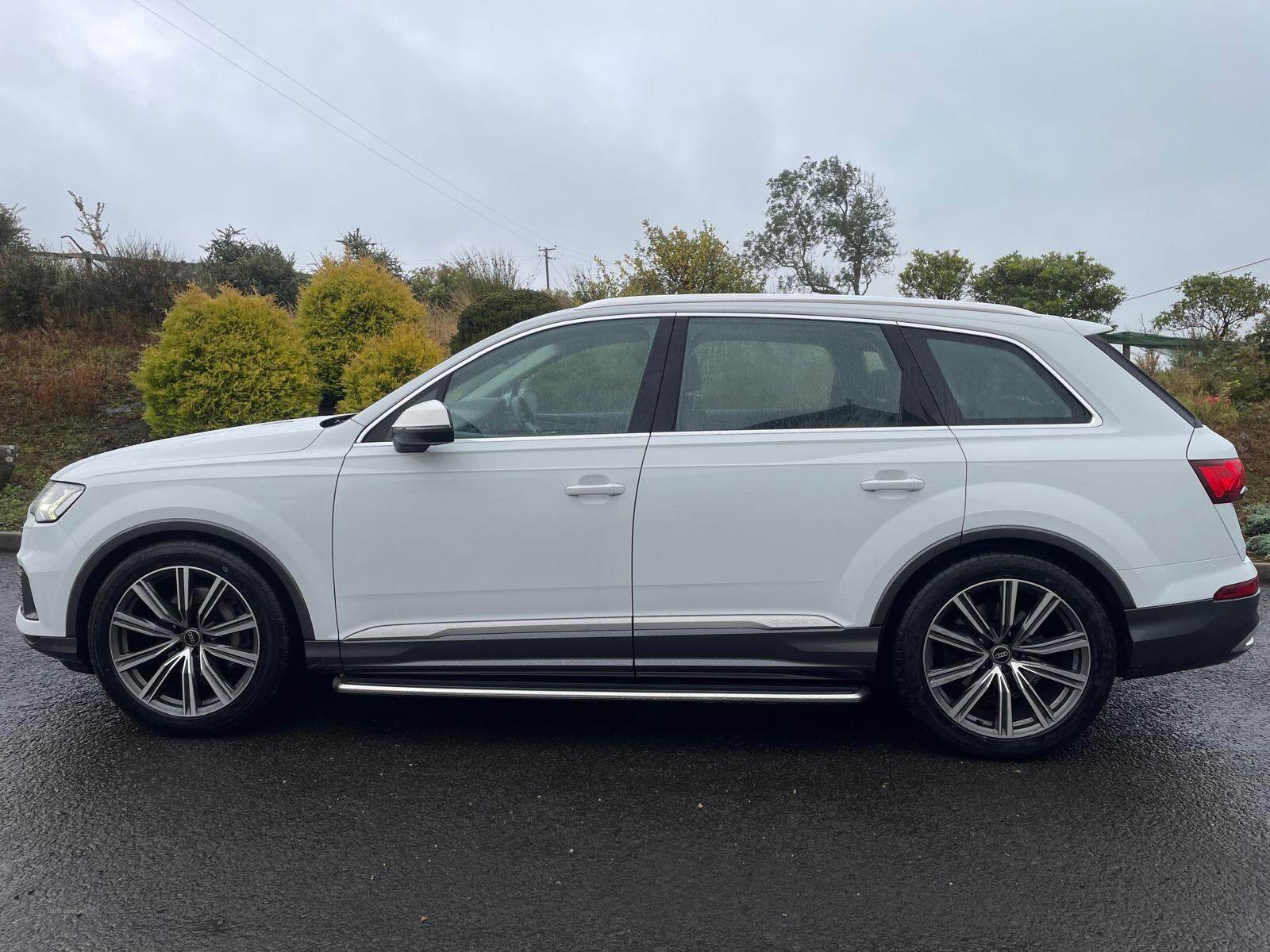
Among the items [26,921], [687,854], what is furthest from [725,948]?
[26,921]

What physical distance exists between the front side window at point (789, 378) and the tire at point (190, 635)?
1.91 meters

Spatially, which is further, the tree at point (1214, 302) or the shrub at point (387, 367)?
the tree at point (1214, 302)

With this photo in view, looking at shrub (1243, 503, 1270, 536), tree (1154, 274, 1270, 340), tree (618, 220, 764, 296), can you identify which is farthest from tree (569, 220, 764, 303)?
tree (1154, 274, 1270, 340)

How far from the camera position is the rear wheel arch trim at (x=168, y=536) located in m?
3.88

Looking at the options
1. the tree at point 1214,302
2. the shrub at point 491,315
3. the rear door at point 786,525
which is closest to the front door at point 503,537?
the rear door at point 786,525

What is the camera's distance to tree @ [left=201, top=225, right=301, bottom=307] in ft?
56.2

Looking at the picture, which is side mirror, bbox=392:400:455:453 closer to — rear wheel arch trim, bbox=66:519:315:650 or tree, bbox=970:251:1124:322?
rear wheel arch trim, bbox=66:519:315:650

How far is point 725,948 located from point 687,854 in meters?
0.52

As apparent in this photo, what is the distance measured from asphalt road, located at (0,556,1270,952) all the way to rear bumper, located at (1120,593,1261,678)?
17.5 inches

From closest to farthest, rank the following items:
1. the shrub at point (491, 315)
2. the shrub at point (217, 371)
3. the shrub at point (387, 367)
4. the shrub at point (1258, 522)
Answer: the shrub at point (1258, 522)
the shrub at point (387, 367)
the shrub at point (217, 371)
the shrub at point (491, 315)

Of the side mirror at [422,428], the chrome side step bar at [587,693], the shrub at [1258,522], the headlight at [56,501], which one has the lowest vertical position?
the shrub at [1258,522]

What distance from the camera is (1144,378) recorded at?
153 inches

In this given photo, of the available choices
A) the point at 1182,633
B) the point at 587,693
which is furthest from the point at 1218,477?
the point at 587,693

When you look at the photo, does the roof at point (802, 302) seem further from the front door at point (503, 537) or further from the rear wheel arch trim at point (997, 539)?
the rear wheel arch trim at point (997, 539)
